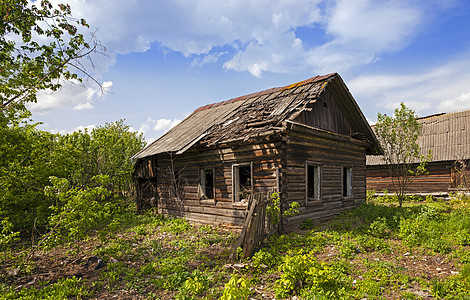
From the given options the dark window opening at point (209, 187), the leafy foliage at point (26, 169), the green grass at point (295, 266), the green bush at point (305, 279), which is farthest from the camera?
the dark window opening at point (209, 187)

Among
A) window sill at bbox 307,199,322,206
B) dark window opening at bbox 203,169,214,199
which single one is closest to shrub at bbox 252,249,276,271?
window sill at bbox 307,199,322,206

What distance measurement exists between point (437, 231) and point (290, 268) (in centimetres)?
599

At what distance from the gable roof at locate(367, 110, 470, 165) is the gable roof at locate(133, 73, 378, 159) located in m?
7.68

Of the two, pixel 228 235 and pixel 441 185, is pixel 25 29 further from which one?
pixel 441 185

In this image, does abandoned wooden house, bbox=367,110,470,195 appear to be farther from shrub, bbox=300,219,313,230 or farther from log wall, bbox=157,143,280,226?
log wall, bbox=157,143,280,226

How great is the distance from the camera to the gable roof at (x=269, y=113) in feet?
32.6

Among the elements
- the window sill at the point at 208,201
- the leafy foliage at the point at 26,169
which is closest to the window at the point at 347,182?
the window sill at the point at 208,201

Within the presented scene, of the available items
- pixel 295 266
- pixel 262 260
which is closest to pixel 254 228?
pixel 262 260

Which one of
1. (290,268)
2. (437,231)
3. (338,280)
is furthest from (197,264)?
(437,231)

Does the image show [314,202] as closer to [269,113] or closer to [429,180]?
[269,113]

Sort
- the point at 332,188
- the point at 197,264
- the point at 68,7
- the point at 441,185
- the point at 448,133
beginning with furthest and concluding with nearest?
the point at 448,133
the point at 441,185
the point at 332,188
the point at 197,264
the point at 68,7

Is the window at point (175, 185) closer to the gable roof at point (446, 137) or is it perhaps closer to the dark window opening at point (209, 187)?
the dark window opening at point (209, 187)

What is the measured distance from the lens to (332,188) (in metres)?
11.6

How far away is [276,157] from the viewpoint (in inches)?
364
